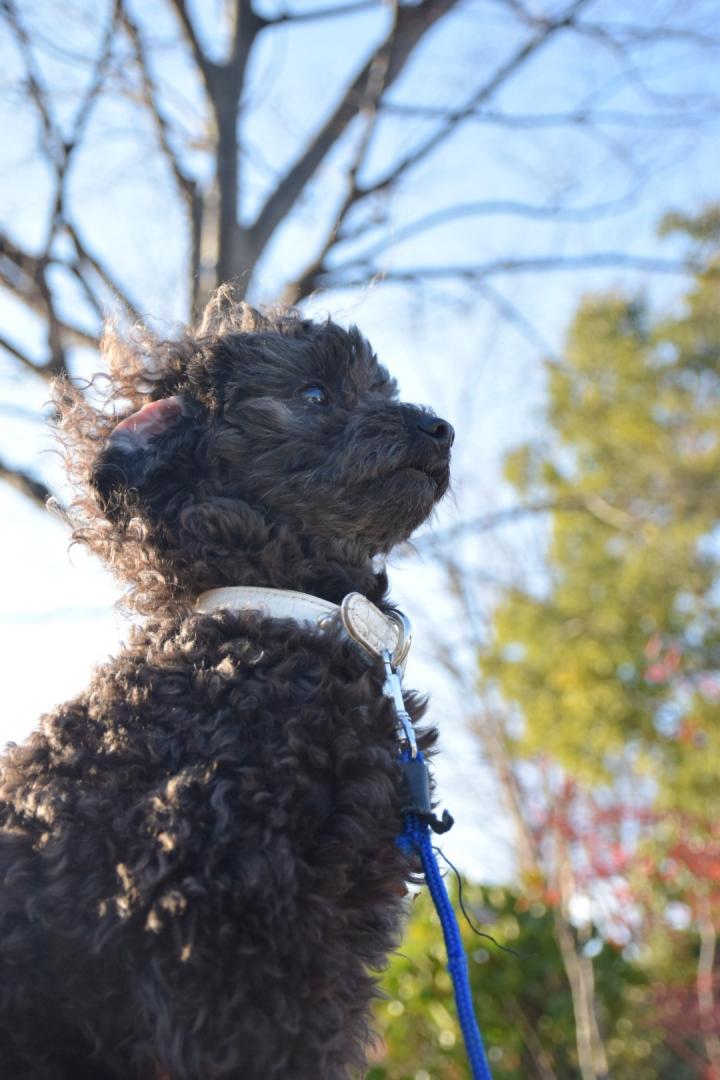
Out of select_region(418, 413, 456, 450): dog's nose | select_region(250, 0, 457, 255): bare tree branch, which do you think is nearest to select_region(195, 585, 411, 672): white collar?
select_region(418, 413, 456, 450): dog's nose

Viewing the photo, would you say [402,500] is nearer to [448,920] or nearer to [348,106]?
[448,920]

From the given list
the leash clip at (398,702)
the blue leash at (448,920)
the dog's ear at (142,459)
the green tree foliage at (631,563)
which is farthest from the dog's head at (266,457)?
the green tree foliage at (631,563)

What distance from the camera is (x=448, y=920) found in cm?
180

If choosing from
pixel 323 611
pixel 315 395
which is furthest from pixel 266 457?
pixel 323 611

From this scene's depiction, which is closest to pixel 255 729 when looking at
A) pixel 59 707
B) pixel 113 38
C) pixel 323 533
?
pixel 59 707

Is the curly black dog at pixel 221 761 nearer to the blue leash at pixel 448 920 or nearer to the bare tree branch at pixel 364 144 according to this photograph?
the blue leash at pixel 448 920

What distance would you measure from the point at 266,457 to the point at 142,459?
0.26m

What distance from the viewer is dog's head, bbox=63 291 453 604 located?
2.21 meters

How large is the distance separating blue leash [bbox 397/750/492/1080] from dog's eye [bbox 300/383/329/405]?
838 mm

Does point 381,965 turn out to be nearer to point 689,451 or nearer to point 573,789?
point 573,789

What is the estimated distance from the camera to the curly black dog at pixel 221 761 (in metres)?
1.65

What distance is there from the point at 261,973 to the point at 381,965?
316 mm

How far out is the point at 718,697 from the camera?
9.19 m

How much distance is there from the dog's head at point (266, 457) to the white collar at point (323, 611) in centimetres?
10
